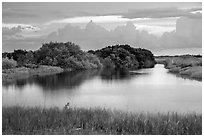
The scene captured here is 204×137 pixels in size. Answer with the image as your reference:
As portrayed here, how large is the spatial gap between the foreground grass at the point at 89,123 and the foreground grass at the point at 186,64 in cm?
145

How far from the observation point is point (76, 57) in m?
6.49

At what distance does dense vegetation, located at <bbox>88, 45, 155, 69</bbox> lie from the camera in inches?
249

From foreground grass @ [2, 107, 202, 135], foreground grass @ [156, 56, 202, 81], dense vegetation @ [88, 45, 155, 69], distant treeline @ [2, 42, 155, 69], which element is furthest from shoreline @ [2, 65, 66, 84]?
foreground grass @ [156, 56, 202, 81]

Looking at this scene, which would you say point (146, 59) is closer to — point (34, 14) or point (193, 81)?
point (193, 81)

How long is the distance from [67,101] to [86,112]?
33.6 inches

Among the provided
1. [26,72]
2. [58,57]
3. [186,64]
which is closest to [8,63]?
[26,72]

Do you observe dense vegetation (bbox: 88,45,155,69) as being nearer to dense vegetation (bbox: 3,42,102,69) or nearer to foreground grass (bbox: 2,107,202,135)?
dense vegetation (bbox: 3,42,102,69)

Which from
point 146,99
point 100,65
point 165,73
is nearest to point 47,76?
point 100,65

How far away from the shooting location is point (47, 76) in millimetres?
6395

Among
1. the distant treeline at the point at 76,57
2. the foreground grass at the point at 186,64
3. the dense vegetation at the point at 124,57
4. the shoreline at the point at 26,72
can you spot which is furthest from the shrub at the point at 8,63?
the foreground grass at the point at 186,64

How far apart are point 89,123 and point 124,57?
2210 millimetres

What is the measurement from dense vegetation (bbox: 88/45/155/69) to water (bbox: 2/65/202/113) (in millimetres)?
172

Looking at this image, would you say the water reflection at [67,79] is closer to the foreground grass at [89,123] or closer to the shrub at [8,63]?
the shrub at [8,63]

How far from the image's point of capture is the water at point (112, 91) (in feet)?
19.2
